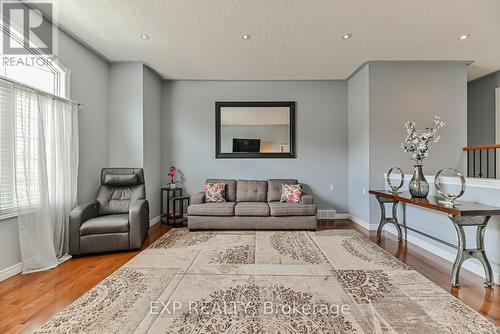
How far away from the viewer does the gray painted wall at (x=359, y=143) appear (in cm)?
436

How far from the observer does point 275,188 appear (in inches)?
189

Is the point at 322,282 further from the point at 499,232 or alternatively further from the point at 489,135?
the point at 489,135

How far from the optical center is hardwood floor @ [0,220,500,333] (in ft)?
6.23

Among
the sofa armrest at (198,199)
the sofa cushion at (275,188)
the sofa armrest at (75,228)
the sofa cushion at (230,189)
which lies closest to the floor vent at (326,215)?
the sofa cushion at (275,188)

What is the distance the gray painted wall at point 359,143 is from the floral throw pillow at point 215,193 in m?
2.69

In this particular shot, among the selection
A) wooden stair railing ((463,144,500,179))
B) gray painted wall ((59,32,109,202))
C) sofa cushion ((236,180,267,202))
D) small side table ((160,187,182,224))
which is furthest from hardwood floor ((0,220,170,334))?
wooden stair railing ((463,144,500,179))

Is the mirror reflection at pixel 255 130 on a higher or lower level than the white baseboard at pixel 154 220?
higher

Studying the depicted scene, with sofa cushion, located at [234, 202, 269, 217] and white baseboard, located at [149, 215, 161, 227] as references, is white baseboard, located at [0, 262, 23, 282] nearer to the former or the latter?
white baseboard, located at [149, 215, 161, 227]

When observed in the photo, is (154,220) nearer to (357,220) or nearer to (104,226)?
(104,226)

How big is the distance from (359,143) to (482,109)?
2.95m

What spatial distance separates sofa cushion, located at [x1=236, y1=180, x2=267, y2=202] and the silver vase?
253cm

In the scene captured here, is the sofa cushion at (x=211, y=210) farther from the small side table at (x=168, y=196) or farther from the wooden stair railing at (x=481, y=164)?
the wooden stair railing at (x=481, y=164)

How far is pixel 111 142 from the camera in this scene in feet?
14.0

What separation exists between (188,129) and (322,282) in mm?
4017
